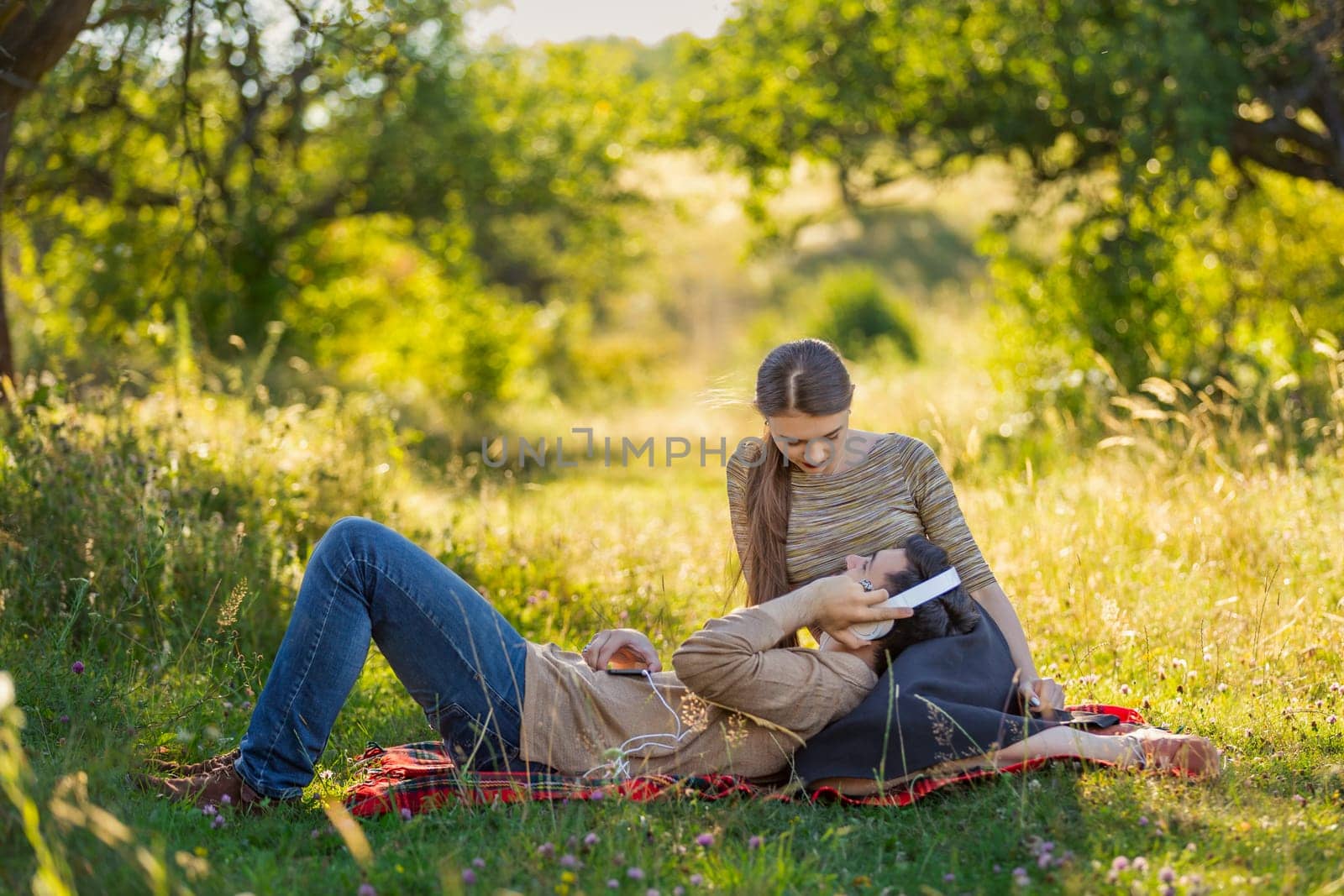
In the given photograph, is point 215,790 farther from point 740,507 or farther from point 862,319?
point 862,319

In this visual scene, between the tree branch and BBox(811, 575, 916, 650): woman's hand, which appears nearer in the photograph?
BBox(811, 575, 916, 650): woman's hand

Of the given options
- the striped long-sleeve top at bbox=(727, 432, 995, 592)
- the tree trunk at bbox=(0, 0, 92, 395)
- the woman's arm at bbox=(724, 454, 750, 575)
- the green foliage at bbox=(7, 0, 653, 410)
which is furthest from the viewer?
the green foliage at bbox=(7, 0, 653, 410)

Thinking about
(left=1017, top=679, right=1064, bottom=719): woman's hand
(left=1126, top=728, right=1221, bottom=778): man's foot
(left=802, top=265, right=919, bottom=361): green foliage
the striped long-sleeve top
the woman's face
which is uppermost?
(left=802, top=265, right=919, bottom=361): green foliage

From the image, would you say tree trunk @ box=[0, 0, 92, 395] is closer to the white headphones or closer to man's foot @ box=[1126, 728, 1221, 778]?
the white headphones

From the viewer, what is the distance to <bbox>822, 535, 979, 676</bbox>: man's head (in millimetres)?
3502

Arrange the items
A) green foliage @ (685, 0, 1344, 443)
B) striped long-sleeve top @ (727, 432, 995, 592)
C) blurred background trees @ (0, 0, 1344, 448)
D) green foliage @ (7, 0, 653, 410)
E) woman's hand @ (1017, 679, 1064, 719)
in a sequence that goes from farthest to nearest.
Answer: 1. green foliage @ (7, 0, 653, 410)
2. green foliage @ (685, 0, 1344, 443)
3. blurred background trees @ (0, 0, 1344, 448)
4. striped long-sleeve top @ (727, 432, 995, 592)
5. woman's hand @ (1017, 679, 1064, 719)

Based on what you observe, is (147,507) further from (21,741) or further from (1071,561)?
(1071,561)

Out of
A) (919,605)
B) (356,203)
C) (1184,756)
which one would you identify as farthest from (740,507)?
(356,203)

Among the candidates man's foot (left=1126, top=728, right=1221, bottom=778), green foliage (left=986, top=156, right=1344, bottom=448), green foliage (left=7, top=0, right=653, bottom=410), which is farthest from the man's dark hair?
green foliage (left=7, top=0, right=653, bottom=410)

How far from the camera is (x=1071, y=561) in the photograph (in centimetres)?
544

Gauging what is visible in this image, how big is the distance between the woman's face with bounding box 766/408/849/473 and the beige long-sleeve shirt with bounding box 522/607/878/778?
638mm

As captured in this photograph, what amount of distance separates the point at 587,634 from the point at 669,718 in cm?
212

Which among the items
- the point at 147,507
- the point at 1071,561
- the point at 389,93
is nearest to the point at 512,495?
the point at 147,507

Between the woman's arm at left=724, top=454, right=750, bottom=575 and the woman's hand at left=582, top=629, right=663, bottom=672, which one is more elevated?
the woman's arm at left=724, top=454, right=750, bottom=575
